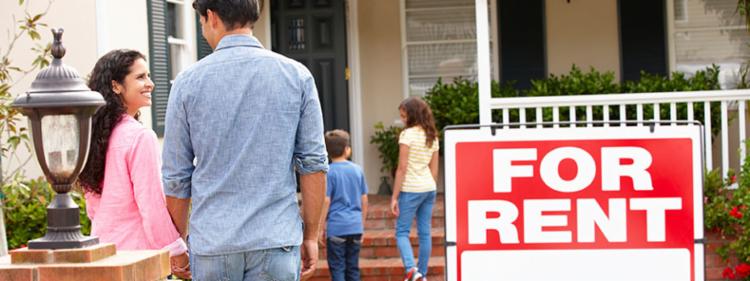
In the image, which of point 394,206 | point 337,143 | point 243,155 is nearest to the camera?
point 243,155

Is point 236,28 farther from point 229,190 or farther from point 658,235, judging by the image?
point 658,235

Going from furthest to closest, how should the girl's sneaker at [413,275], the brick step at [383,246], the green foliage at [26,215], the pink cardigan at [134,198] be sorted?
1. the brick step at [383,246]
2. the girl's sneaker at [413,275]
3. the green foliage at [26,215]
4. the pink cardigan at [134,198]

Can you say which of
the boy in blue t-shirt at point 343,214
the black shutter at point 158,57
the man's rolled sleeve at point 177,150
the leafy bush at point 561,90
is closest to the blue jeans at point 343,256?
the boy in blue t-shirt at point 343,214

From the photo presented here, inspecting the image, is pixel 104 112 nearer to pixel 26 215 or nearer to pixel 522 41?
pixel 26 215

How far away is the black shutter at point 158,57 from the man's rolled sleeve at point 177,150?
227 inches

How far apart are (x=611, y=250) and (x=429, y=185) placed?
5375 millimetres

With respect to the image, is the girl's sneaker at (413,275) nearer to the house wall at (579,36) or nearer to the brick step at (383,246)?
the brick step at (383,246)

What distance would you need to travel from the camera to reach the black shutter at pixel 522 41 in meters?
12.6

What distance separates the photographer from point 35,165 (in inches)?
364

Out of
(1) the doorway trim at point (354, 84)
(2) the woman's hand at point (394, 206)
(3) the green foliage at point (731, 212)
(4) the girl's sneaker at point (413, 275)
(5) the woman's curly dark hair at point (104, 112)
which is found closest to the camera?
(5) the woman's curly dark hair at point (104, 112)

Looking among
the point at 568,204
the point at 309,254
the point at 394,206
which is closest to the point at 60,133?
the point at 309,254

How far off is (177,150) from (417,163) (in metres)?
5.57

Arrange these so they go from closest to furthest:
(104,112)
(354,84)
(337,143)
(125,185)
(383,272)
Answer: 1. (125,185)
2. (104,112)
3. (337,143)
4. (383,272)
5. (354,84)

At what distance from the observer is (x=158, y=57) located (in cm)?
1006
